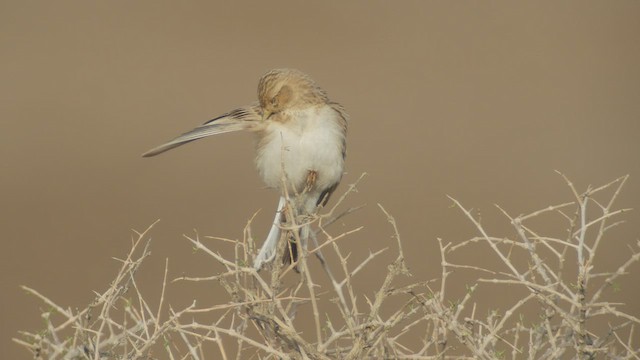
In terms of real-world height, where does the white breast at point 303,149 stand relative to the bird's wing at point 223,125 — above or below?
below

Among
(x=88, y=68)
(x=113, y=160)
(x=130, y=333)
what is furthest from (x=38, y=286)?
(x=130, y=333)

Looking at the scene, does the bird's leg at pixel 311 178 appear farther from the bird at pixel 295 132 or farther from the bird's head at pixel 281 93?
the bird's head at pixel 281 93

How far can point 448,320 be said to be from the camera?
247cm

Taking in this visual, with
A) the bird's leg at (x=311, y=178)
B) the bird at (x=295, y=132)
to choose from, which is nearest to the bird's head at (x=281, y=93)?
the bird at (x=295, y=132)

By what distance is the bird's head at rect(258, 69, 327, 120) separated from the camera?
389 centimetres

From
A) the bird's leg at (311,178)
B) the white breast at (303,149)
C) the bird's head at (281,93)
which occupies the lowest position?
the bird's leg at (311,178)

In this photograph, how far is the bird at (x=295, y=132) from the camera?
378cm

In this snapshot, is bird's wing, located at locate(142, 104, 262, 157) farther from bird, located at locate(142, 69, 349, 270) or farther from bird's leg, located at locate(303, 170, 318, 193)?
bird's leg, located at locate(303, 170, 318, 193)

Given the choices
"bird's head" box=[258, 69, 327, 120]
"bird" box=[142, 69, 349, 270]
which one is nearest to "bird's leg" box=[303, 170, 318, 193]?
"bird" box=[142, 69, 349, 270]

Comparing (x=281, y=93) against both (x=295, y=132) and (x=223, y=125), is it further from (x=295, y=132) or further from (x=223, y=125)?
(x=223, y=125)

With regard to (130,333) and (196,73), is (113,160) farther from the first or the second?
(130,333)

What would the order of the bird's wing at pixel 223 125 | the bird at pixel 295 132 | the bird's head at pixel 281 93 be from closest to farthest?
the bird's wing at pixel 223 125 → the bird at pixel 295 132 → the bird's head at pixel 281 93

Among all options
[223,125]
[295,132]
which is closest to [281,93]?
[295,132]

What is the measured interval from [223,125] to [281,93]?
0.27 meters
